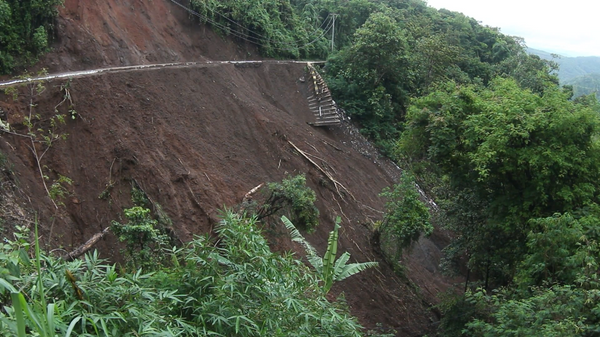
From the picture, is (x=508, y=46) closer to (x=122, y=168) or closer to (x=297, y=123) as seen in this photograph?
(x=297, y=123)

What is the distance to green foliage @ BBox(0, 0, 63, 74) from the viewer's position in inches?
496

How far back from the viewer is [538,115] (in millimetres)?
10461

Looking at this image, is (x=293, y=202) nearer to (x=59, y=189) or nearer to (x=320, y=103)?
(x=59, y=189)

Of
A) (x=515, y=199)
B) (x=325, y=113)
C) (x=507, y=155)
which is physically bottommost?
(x=325, y=113)

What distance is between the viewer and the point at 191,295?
202 inches

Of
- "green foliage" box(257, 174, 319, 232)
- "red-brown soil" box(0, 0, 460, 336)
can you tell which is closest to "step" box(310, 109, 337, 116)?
"red-brown soil" box(0, 0, 460, 336)

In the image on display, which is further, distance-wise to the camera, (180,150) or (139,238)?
(180,150)

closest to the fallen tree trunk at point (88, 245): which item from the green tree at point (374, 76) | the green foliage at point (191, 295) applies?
the green foliage at point (191, 295)

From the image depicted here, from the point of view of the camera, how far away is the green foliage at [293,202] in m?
10.3

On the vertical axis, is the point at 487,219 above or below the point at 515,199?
below

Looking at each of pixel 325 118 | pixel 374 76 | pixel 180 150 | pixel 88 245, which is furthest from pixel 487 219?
pixel 374 76

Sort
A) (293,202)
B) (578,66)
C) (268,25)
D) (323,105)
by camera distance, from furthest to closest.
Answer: (578,66) → (268,25) → (323,105) → (293,202)

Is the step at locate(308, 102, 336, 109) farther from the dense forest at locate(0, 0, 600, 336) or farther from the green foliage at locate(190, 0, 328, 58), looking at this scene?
the dense forest at locate(0, 0, 600, 336)

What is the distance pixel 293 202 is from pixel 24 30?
9067 mm
